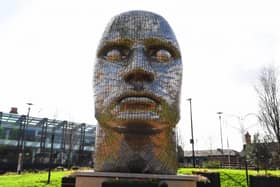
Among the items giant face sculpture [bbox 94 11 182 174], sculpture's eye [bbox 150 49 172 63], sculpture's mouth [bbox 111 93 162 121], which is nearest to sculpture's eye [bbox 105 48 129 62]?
giant face sculpture [bbox 94 11 182 174]

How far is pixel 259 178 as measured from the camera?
13.6 meters

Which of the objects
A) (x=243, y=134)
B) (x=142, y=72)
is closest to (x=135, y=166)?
(x=142, y=72)

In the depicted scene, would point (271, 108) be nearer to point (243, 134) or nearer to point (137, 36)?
point (137, 36)

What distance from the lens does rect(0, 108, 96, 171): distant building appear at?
4462 centimetres

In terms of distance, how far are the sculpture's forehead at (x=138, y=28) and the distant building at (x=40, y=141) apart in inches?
1482

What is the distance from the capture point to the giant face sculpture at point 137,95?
7.82 m

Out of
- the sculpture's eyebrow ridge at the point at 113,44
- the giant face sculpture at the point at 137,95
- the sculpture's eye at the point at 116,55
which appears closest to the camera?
the giant face sculpture at the point at 137,95

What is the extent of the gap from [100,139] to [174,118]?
8.77ft

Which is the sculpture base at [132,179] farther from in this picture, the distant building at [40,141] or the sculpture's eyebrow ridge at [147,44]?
the distant building at [40,141]

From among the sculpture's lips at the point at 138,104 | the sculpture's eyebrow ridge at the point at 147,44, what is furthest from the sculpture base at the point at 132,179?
the sculpture's eyebrow ridge at the point at 147,44

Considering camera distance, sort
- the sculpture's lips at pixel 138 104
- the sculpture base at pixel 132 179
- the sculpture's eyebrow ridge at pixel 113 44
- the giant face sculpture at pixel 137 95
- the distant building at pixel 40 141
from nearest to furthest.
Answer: the sculpture base at pixel 132 179, the sculpture's lips at pixel 138 104, the giant face sculpture at pixel 137 95, the sculpture's eyebrow ridge at pixel 113 44, the distant building at pixel 40 141

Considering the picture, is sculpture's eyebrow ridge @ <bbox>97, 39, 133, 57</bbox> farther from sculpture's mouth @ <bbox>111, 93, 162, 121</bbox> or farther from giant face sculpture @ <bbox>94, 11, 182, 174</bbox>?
sculpture's mouth @ <bbox>111, 93, 162, 121</bbox>

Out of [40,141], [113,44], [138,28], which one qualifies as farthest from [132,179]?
[40,141]

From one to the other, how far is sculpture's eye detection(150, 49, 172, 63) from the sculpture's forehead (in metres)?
0.47
